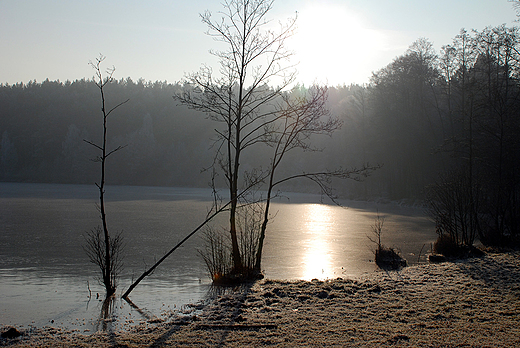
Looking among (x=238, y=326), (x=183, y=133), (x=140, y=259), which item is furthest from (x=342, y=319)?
(x=183, y=133)

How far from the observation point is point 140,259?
1097 centimetres

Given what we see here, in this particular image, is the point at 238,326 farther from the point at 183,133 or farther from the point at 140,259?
the point at 183,133

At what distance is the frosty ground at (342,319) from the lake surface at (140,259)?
91 cm

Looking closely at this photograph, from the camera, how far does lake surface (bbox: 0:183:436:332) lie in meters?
6.55

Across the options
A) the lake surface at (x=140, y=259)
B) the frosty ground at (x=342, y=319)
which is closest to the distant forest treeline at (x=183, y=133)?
the lake surface at (x=140, y=259)

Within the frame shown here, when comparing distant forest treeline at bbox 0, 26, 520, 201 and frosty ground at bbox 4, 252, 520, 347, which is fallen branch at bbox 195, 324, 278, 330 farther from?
distant forest treeline at bbox 0, 26, 520, 201

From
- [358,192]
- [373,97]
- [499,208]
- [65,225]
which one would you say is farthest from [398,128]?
[65,225]

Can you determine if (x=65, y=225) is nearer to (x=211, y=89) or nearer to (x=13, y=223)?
(x=13, y=223)

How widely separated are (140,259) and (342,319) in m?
7.10

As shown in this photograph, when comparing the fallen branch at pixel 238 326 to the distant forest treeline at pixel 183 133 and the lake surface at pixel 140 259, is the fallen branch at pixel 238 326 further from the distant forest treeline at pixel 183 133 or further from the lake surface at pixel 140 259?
the distant forest treeline at pixel 183 133

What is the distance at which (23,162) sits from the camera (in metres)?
75.9

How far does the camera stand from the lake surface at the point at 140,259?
6.55 metres

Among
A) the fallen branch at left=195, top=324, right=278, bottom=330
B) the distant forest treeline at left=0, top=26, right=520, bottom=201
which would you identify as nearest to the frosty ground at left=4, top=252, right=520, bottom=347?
the fallen branch at left=195, top=324, right=278, bottom=330

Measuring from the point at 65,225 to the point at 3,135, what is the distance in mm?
68793
